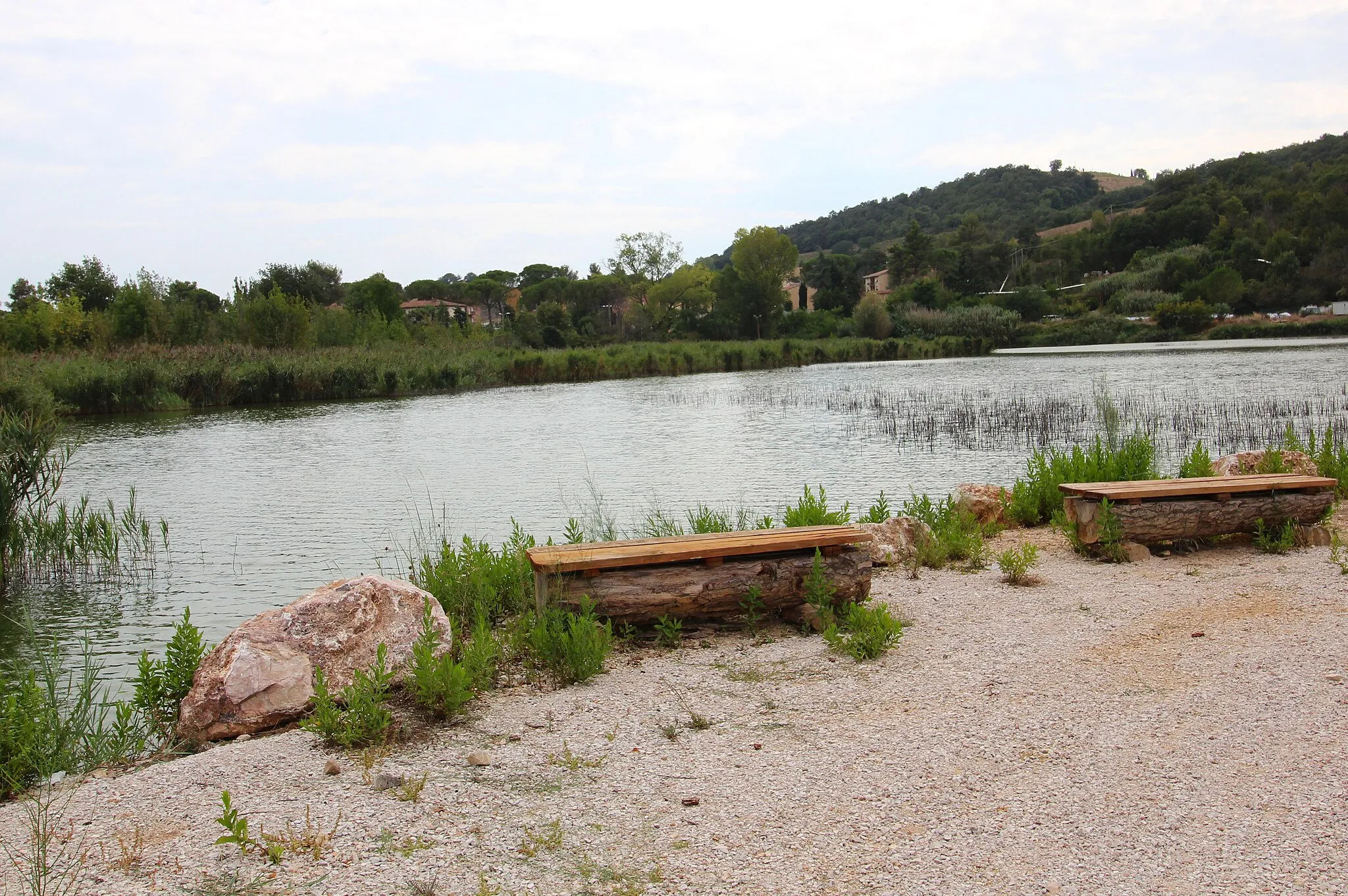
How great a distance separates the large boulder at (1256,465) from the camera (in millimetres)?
9533

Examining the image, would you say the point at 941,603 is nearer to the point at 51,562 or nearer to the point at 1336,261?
the point at 51,562

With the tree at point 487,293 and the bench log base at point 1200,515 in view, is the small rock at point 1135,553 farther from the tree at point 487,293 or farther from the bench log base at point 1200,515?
the tree at point 487,293

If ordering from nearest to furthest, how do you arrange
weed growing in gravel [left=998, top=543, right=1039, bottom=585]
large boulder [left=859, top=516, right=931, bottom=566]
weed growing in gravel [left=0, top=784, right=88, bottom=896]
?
weed growing in gravel [left=0, top=784, right=88, bottom=896], weed growing in gravel [left=998, top=543, right=1039, bottom=585], large boulder [left=859, top=516, right=931, bottom=566]

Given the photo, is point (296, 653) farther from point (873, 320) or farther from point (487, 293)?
point (487, 293)

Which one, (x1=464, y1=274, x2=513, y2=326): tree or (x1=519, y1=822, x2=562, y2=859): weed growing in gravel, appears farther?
(x1=464, y1=274, x2=513, y2=326): tree

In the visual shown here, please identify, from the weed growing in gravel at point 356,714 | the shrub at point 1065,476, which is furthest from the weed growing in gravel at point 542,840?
the shrub at point 1065,476

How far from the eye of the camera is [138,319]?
4656 centimetres

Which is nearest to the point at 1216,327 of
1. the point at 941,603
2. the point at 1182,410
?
the point at 1182,410

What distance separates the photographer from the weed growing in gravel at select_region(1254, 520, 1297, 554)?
7289 mm

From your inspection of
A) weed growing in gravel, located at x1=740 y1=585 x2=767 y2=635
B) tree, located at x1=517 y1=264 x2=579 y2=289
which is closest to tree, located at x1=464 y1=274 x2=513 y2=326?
tree, located at x1=517 y1=264 x2=579 y2=289

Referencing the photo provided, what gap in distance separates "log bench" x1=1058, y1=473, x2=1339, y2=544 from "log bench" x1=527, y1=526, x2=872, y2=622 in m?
2.41

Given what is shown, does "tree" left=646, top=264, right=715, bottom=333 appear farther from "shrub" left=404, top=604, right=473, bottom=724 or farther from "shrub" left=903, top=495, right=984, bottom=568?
"shrub" left=404, top=604, right=473, bottom=724

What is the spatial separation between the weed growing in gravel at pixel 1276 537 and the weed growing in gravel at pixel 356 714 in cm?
653

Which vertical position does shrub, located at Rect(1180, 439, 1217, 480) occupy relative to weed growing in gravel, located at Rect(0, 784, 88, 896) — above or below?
above
